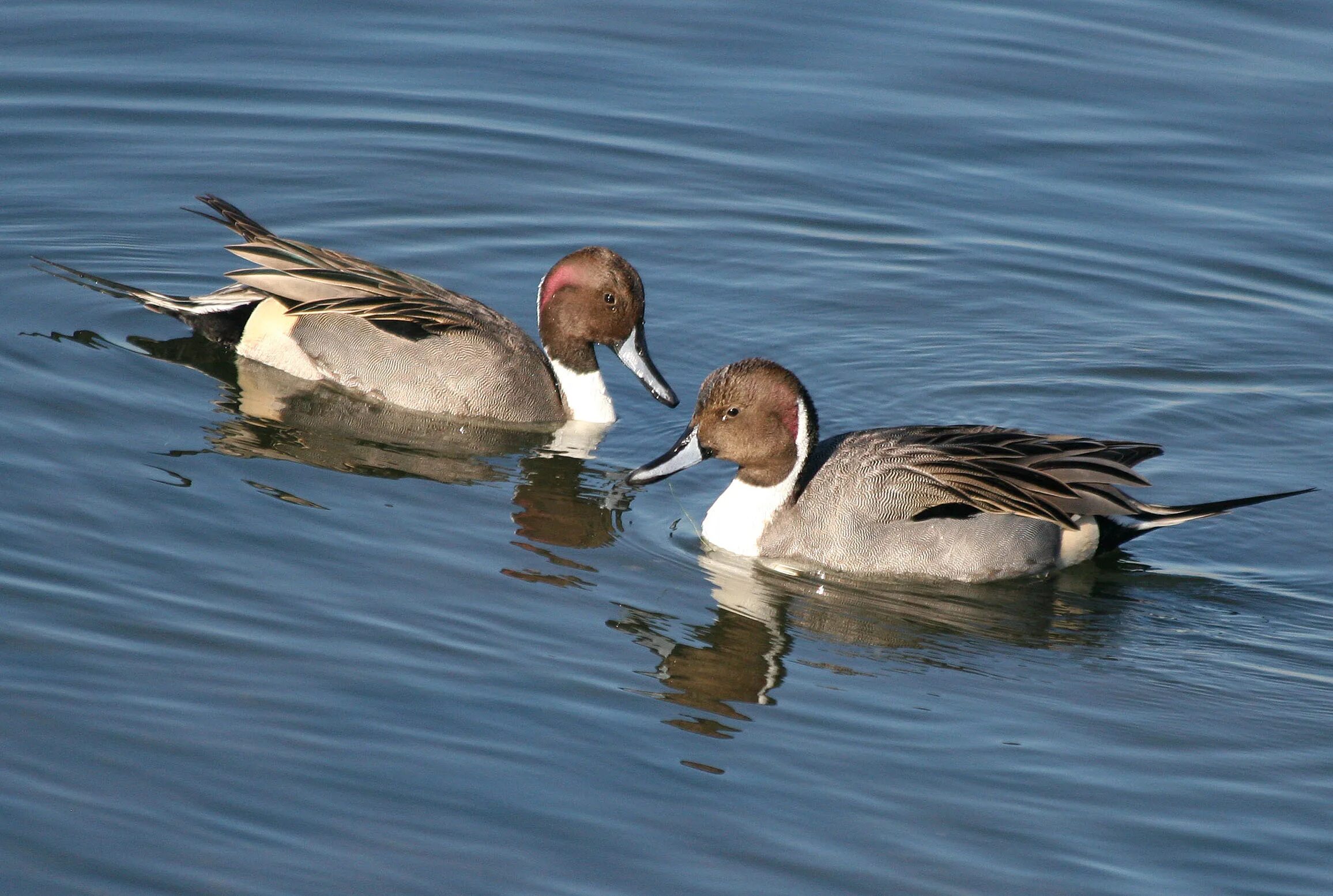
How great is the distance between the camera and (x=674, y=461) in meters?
7.70

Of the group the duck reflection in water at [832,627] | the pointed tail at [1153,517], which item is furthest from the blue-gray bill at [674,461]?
the pointed tail at [1153,517]

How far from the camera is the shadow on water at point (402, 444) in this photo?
25.4 ft

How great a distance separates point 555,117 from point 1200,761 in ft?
Answer: 25.4

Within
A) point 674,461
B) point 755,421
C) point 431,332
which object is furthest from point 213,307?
point 755,421

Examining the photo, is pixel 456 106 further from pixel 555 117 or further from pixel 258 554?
pixel 258 554

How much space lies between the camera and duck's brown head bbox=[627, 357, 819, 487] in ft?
24.8

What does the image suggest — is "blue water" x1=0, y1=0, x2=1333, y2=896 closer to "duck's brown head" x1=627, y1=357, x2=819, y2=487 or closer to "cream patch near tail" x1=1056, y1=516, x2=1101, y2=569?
"cream patch near tail" x1=1056, y1=516, x2=1101, y2=569

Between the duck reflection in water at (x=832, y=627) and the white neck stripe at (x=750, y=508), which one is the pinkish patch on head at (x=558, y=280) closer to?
the white neck stripe at (x=750, y=508)

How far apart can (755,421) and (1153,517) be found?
1792 millimetres

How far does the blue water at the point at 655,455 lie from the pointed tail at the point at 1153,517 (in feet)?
0.50

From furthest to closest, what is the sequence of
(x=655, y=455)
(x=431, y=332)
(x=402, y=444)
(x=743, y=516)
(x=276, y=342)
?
(x=276, y=342)
(x=431, y=332)
(x=655, y=455)
(x=402, y=444)
(x=743, y=516)

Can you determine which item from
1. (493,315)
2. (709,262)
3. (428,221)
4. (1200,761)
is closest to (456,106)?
(428,221)

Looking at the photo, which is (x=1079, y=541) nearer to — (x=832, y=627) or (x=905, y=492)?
(x=905, y=492)

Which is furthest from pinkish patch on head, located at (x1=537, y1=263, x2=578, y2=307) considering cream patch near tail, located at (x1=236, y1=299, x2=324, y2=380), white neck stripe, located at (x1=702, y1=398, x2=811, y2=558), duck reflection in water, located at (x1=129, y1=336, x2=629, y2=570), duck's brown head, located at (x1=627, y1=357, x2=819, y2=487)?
white neck stripe, located at (x1=702, y1=398, x2=811, y2=558)
